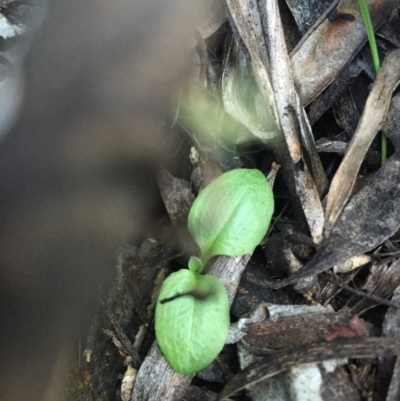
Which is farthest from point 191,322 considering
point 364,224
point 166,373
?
point 364,224

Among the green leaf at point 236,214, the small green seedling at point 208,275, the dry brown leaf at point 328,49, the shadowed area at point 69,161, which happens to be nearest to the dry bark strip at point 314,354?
the small green seedling at point 208,275

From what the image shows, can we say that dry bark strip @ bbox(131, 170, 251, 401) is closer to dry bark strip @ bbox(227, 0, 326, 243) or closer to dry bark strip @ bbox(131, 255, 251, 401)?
dry bark strip @ bbox(131, 255, 251, 401)

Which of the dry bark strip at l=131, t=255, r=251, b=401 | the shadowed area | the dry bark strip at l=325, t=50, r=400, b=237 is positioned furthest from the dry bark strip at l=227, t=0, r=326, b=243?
the dry bark strip at l=131, t=255, r=251, b=401

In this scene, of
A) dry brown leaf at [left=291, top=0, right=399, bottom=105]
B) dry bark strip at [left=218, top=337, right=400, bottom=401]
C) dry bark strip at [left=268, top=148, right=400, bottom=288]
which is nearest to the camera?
dry bark strip at [left=218, top=337, right=400, bottom=401]

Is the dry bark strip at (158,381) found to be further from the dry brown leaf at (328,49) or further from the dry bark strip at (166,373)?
the dry brown leaf at (328,49)

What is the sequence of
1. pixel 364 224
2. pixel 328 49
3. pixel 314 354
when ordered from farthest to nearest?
pixel 328 49, pixel 364 224, pixel 314 354

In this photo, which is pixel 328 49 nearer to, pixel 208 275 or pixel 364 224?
pixel 364 224

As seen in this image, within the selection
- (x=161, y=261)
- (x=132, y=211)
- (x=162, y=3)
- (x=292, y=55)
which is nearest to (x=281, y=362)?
(x=161, y=261)
